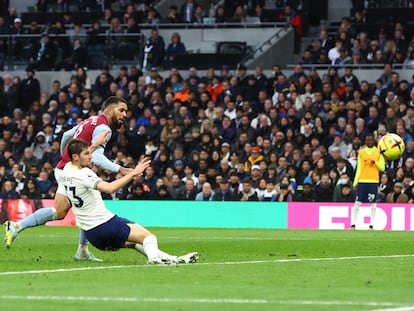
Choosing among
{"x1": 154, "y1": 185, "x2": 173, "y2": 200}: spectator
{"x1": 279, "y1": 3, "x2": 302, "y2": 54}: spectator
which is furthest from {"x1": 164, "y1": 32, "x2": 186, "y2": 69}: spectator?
{"x1": 154, "y1": 185, "x2": 173, "y2": 200}: spectator

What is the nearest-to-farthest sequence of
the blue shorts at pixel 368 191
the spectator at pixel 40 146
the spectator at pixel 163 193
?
the blue shorts at pixel 368 191
the spectator at pixel 163 193
the spectator at pixel 40 146

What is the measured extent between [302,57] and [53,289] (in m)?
26.0

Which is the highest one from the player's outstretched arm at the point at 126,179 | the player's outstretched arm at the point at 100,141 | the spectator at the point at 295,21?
the spectator at the point at 295,21

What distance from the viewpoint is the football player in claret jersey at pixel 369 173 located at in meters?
27.1

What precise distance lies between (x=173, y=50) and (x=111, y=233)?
74.7 ft

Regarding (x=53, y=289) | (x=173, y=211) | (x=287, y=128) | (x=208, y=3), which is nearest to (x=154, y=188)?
(x=173, y=211)

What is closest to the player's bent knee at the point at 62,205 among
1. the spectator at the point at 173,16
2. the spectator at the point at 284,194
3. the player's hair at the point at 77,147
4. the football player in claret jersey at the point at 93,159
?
the football player in claret jersey at the point at 93,159

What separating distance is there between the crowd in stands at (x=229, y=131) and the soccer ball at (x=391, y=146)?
5.19ft

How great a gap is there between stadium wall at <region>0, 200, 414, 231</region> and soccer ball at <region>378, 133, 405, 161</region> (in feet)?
4.97

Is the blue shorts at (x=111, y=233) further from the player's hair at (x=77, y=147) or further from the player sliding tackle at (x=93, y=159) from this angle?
the player sliding tackle at (x=93, y=159)

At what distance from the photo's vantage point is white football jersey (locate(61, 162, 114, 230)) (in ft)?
45.8

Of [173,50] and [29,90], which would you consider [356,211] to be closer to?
[173,50]

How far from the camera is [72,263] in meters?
14.7

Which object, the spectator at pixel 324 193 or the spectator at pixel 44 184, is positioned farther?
the spectator at pixel 44 184
